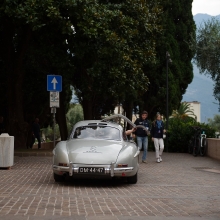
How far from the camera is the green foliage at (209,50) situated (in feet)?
106

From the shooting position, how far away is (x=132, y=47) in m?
24.7

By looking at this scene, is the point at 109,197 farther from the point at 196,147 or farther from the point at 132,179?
the point at 196,147

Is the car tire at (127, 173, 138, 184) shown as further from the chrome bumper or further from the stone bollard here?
the stone bollard

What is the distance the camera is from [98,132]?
13.1 metres

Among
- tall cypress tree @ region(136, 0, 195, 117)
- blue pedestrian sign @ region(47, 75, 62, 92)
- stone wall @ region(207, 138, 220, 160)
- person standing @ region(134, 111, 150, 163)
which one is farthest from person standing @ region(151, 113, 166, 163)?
tall cypress tree @ region(136, 0, 195, 117)

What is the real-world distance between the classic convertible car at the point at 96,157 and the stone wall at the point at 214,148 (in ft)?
31.1

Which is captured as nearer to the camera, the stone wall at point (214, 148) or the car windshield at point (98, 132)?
the car windshield at point (98, 132)

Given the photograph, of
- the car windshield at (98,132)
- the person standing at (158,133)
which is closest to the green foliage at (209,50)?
the person standing at (158,133)

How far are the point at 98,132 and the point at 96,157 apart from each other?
1.68 metres

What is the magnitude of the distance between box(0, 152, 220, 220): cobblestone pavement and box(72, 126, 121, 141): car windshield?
3.35 feet

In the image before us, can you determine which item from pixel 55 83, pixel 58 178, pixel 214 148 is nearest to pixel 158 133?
pixel 214 148

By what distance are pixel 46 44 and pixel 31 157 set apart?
5.18 metres

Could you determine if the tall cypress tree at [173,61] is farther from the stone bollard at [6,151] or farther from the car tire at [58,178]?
the car tire at [58,178]

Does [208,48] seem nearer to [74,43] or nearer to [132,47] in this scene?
[132,47]
